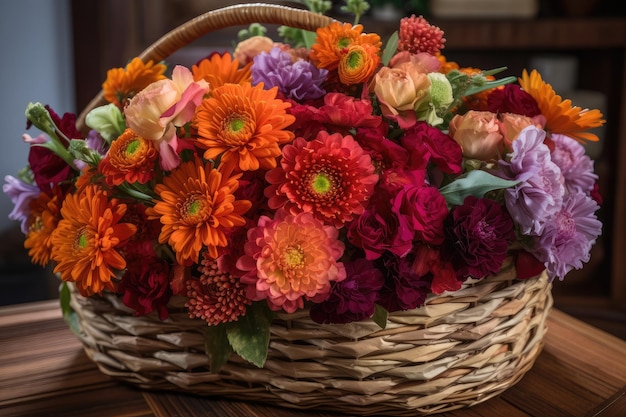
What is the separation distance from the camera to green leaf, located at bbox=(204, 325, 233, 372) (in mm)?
583

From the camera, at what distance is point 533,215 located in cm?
55

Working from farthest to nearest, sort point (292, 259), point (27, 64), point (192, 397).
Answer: point (27, 64), point (192, 397), point (292, 259)

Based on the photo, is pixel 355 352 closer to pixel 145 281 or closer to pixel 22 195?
pixel 145 281

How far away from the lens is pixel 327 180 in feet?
1.74

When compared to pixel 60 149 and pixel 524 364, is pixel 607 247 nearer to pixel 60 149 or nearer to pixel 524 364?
pixel 524 364

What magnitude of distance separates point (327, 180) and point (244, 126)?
78mm

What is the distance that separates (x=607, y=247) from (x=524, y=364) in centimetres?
142

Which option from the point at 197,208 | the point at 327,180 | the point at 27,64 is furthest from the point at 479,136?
the point at 27,64

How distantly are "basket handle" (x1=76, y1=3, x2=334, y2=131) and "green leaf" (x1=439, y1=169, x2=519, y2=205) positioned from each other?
21 centimetres

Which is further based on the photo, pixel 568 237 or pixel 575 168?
pixel 575 168

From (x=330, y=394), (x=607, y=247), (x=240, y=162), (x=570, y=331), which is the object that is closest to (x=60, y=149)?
(x=240, y=162)

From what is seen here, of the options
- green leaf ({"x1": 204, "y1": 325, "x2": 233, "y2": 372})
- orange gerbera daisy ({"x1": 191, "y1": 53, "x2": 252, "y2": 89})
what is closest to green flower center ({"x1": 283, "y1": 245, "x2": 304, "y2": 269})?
green leaf ({"x1": 204, "y1": 325, "x2": 233, "y2": 372})

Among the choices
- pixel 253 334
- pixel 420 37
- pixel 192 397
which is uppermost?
pixel 420 37

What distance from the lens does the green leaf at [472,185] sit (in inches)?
21.4
